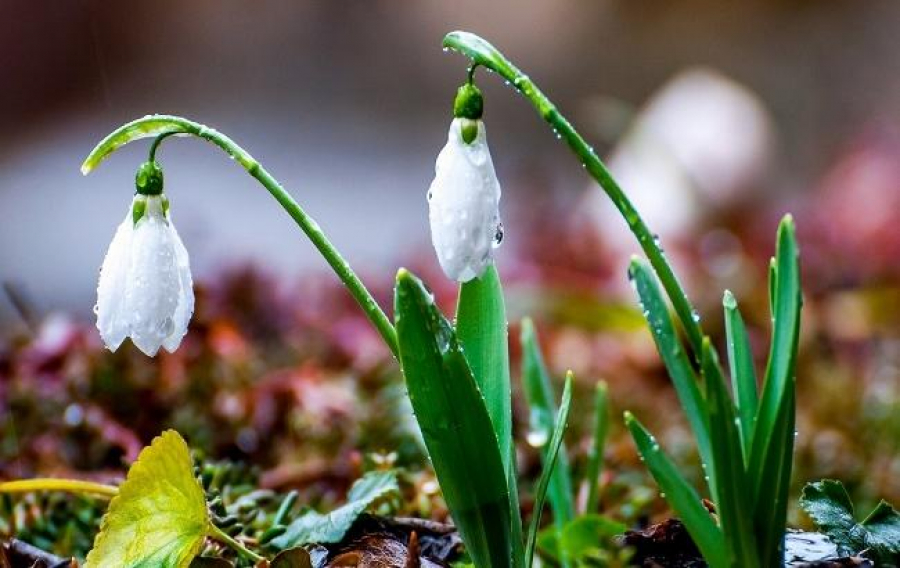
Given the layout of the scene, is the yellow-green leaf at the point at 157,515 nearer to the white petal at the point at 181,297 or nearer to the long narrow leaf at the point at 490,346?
the white petal at the point at 181,297

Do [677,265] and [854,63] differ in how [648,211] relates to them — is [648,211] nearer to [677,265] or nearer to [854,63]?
[677,265]

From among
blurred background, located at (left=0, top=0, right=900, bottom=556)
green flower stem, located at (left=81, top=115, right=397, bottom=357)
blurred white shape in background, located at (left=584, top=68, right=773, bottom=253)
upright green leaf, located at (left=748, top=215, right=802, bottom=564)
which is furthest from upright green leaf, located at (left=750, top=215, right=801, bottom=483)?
blurred white shape in background, located at (left=584, top=68, right=773, bottom=253)

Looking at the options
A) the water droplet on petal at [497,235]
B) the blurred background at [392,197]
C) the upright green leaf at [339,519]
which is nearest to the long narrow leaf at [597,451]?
the blurred background at [392,197]

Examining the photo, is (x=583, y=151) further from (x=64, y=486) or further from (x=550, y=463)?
(x=64, y=486)

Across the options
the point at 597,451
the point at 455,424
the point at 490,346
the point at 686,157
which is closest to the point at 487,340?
the point at 490,346

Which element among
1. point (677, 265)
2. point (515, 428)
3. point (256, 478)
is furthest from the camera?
point (677, 265)

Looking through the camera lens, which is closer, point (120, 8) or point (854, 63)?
point (120, 8)

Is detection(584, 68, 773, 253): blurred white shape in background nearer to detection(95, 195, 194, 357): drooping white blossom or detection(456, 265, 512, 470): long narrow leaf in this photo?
detection(456, 265, 512, 470): long narrow leaf

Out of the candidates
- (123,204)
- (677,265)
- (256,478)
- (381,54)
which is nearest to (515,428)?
(256,478)
